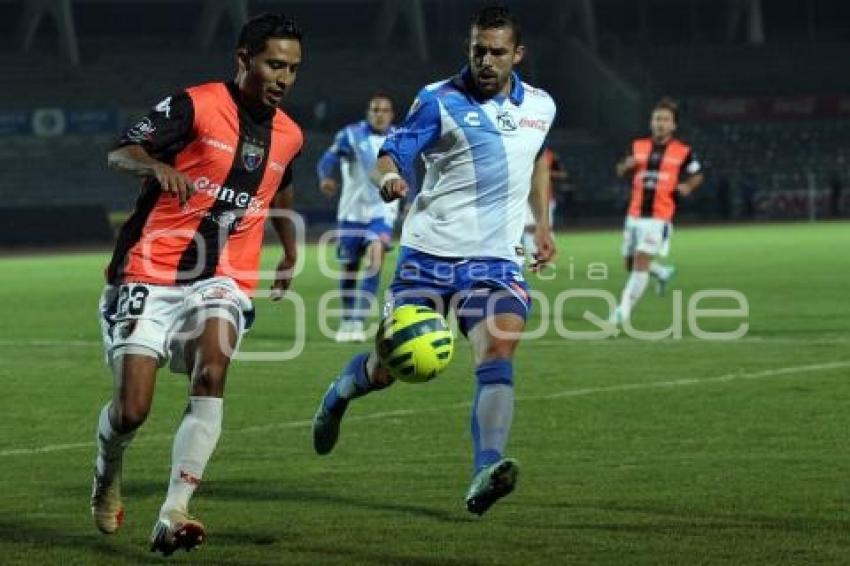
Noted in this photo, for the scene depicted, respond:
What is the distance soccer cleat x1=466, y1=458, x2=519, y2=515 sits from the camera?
29.5 ft

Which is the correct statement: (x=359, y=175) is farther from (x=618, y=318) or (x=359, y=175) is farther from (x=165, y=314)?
(x=165, y=314)

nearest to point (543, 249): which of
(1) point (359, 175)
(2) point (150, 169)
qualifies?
(2) point (150, 169)

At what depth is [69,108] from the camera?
59969 millimetres

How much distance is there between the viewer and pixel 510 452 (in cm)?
1188

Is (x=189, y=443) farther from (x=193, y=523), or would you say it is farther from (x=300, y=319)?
(x=300, y=319)

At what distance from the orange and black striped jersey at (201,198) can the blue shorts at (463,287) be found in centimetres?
136

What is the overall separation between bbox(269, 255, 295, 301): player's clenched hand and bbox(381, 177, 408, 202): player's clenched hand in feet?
2.04

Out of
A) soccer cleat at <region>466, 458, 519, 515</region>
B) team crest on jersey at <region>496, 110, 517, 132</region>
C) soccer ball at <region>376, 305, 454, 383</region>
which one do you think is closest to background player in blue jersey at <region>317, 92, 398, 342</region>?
Answer: team crest on jersey at <region>496, 110, 517, 132</region>

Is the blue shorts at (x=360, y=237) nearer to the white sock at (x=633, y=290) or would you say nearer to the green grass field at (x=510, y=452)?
the green grass field at (x=510, y=452)

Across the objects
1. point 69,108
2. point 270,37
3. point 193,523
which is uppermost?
point 270,37

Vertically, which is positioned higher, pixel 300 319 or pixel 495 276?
pixel 495 276

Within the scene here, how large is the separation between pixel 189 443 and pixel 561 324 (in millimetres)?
13774

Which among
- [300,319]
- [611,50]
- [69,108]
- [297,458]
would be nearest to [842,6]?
[611,50]

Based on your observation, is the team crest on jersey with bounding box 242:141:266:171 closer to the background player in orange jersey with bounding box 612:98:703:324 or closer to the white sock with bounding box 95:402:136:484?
the white sock with bounding box 95:402:136:484
